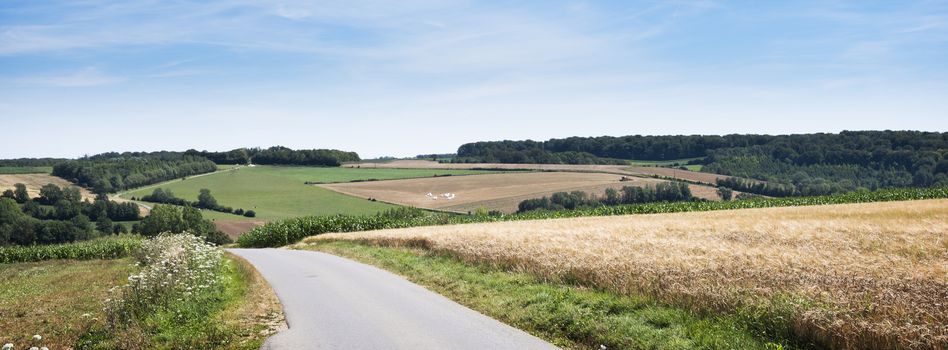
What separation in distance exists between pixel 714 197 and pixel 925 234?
243ft

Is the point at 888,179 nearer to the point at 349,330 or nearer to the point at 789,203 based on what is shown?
the point at 789,203

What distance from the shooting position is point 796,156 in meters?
140

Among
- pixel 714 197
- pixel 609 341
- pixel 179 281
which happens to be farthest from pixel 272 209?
pixel 609 341

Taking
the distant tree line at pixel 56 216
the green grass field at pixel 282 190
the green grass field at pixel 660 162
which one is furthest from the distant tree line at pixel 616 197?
the distant tree line at pixel 56 216

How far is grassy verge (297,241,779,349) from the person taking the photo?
9180 mm

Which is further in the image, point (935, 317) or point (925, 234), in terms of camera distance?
point (925, 234)

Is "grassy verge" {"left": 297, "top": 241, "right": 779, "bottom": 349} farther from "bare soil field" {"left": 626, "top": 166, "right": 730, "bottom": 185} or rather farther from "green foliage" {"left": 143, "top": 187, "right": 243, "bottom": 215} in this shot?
"bare soil field" {"left": 626, "top": 166, "right": 730, "bottom": 185}

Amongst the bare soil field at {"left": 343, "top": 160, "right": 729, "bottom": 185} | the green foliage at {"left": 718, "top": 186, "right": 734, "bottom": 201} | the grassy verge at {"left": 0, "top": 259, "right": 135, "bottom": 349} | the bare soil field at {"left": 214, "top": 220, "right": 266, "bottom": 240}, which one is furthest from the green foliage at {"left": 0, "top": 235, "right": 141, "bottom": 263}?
the bare soil field at {"left": 343, "top": 160, "right": 729, "bottom": 185}

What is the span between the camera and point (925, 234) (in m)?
18.2

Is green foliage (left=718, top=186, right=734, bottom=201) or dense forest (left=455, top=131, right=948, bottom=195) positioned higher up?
dense forest (left=455, top=131, right=948, bottom=195)

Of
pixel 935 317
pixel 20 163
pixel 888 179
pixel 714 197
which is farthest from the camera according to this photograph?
pixel 20 163

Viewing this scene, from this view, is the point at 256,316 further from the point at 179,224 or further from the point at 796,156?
the point at 796,156

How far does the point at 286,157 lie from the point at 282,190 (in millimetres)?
53972

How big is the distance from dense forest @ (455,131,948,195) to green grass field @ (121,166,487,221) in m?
38.9
